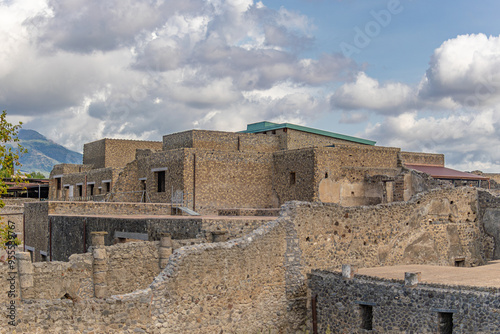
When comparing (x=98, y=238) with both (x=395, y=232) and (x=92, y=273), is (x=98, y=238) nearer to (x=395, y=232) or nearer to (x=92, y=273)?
(x=92, y=273)

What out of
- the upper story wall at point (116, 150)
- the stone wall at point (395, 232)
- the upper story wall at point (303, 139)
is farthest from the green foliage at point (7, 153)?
the upper story wall at point (116, 150)

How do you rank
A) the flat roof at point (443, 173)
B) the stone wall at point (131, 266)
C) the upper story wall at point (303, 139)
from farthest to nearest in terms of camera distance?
the upper story wall at point (303, 139), the flat roof at point (443, 173), the stone wall at point (131, 266)

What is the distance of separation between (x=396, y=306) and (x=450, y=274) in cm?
244

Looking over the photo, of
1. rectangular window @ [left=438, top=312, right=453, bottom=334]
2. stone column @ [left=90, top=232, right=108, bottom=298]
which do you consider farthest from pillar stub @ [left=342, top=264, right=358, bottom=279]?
stone column @ [left=90, top=232, right=108, bottom=298]

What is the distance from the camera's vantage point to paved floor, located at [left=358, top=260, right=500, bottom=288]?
14.2m

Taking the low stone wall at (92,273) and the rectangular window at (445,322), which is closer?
the low stone wall at (92,273)

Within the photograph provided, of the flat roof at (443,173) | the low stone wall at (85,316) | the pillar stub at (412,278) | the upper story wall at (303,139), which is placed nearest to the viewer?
the low stone wall at (85,316)

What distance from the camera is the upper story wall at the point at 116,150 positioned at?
129 ft

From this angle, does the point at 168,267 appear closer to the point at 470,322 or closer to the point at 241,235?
the point at 241,235

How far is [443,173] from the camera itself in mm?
33250

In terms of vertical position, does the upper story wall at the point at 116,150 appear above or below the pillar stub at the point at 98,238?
above

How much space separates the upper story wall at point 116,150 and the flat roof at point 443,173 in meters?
17.4

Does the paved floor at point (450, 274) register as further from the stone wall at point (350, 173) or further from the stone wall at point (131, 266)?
the stone wall at point (350, 173)

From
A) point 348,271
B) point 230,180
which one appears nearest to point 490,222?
point 348,271
